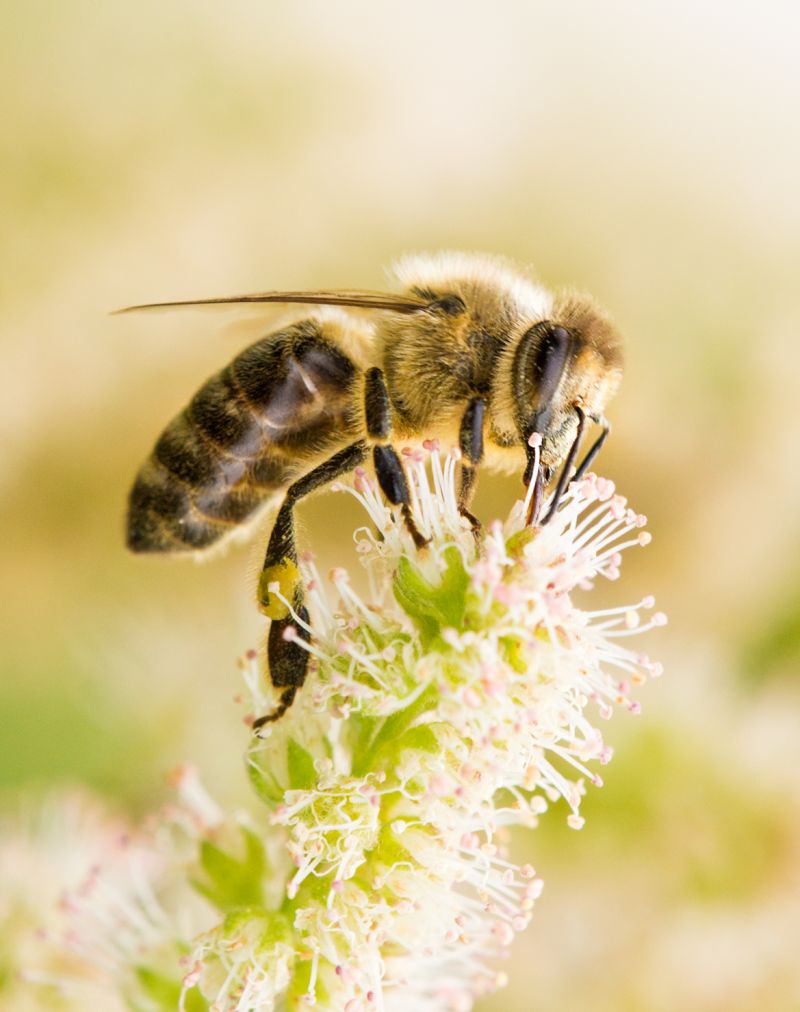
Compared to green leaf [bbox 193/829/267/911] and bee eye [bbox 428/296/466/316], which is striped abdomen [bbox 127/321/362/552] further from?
green leaf [bbox 193/829/267/911]

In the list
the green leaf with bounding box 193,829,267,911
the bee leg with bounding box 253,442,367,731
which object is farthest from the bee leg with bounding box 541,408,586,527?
the green leaf with bounding box 193,829,267,911

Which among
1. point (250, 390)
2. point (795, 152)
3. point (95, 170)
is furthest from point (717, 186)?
point (250, 390)

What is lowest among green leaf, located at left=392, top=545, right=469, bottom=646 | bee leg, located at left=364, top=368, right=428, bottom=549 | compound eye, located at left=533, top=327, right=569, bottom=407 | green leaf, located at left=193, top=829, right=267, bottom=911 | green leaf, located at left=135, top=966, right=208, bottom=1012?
green leaf, located at left=135, top=966, right=208, bottom=1012

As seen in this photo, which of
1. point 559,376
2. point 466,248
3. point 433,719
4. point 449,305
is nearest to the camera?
point 433,719

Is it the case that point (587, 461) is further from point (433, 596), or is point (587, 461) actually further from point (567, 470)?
point (433, 596)

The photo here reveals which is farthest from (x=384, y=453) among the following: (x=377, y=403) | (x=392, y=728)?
(x=392, y=728)

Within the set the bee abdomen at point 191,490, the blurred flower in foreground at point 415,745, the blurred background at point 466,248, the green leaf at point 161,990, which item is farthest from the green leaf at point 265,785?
the blurred background at point 466,248

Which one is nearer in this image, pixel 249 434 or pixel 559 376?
pixel 559 376
